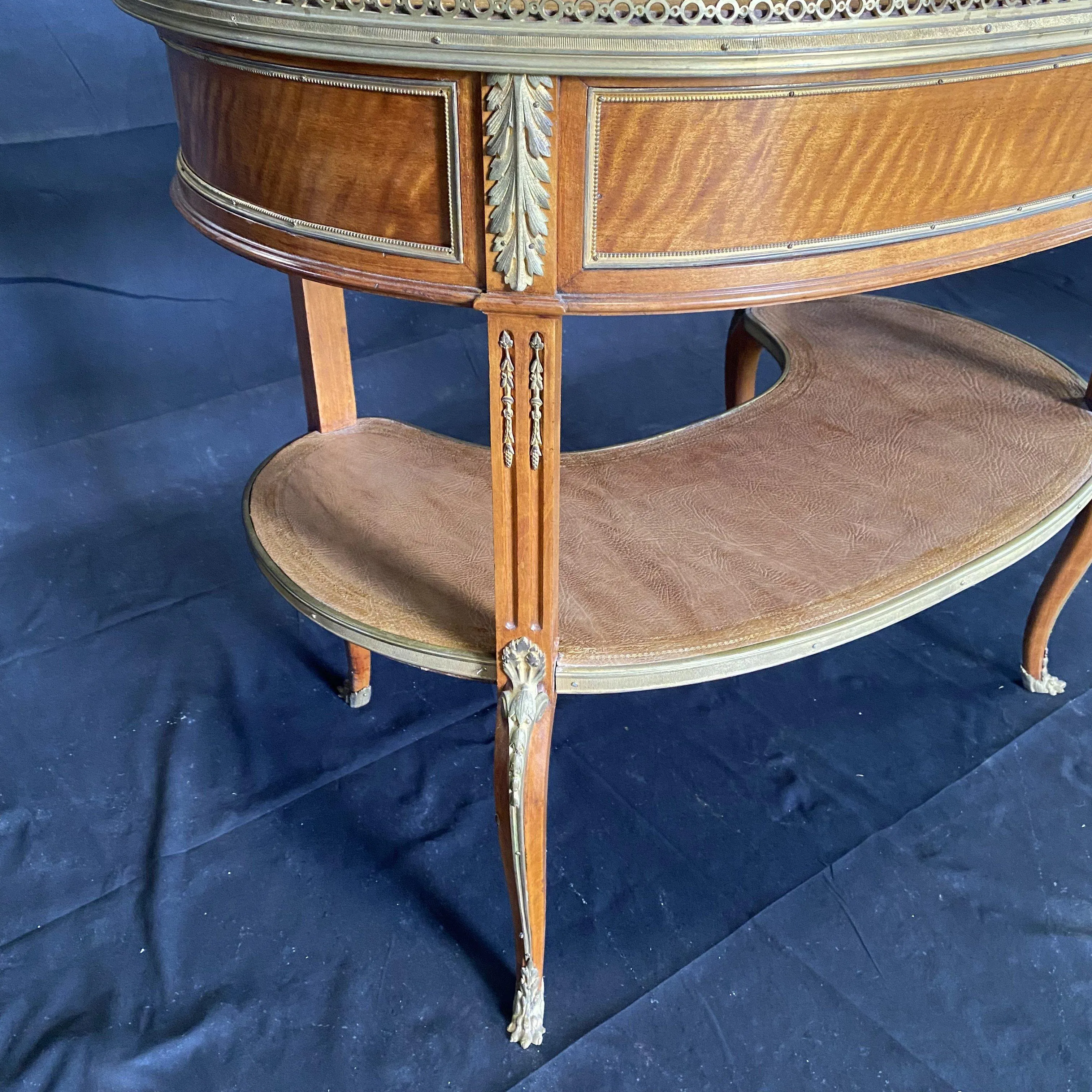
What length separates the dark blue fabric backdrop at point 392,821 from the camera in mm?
1107

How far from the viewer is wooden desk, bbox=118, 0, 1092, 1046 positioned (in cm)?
68

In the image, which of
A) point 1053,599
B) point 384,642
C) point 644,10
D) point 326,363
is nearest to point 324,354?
point 326,363

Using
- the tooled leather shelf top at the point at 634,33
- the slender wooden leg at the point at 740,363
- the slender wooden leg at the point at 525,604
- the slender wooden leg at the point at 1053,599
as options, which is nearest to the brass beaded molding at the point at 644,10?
the tooled leather shelf top at the point at 634,33

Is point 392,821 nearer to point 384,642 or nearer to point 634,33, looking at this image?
point 384,642

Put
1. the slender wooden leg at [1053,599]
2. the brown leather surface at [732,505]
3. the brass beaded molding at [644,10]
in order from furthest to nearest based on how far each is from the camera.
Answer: the slender wooden leg at [1053,599] < the brown leather surface at [732,505] < the brass beaded molding at [644,10]

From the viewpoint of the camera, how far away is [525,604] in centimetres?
94

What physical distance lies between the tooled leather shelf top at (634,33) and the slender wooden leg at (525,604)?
0.19m

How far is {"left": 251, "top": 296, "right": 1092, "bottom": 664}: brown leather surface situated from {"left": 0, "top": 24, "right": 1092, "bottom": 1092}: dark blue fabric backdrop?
0.39 meters

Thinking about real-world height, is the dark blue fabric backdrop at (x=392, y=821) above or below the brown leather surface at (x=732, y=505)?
below

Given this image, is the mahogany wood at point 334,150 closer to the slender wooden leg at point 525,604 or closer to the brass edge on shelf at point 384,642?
the slender wooden leg at point 525,604

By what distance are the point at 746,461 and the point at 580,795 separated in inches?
19.9

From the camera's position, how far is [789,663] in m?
1.67

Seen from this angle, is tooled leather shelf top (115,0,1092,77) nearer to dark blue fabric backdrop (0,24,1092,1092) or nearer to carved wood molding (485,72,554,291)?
carved wood molding (485,72,554,291)

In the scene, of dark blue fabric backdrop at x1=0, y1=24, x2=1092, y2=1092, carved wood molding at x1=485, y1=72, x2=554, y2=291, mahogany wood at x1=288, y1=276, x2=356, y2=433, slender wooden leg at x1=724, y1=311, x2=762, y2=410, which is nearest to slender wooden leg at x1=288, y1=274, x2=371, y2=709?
mahogany wood at x1=288, y1=276, x2=356, y2=433
